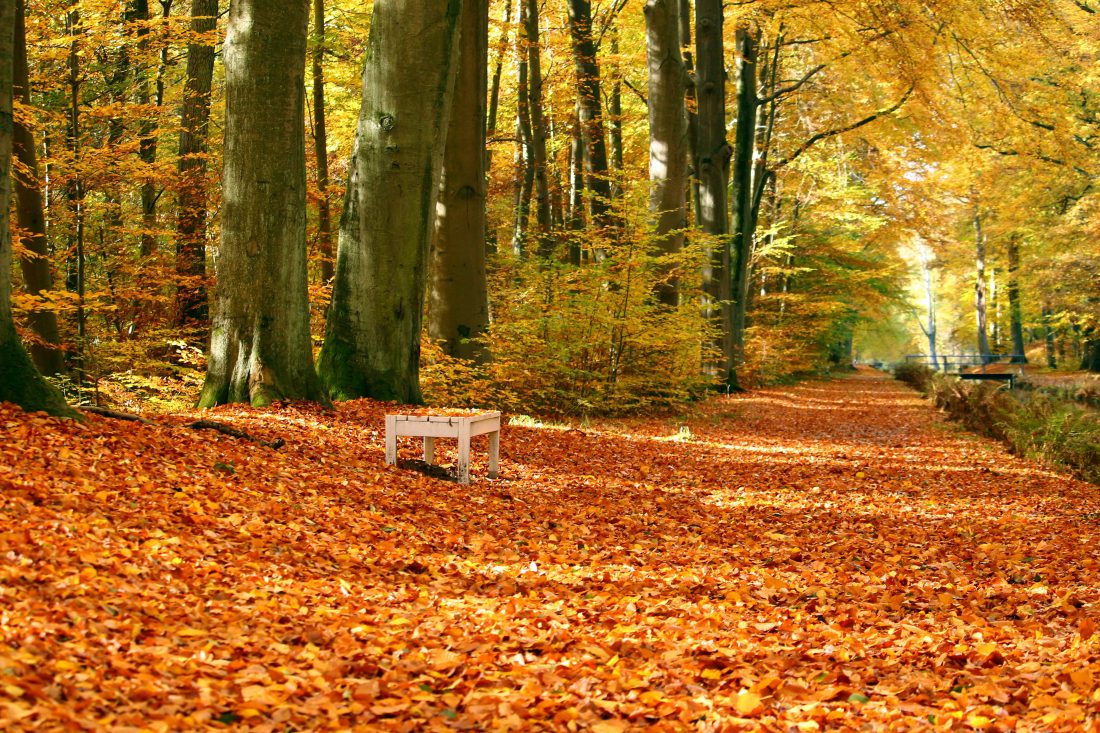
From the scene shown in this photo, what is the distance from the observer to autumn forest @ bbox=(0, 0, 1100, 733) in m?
3.40

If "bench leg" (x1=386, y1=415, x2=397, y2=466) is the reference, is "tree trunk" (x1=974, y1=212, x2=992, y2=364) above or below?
above

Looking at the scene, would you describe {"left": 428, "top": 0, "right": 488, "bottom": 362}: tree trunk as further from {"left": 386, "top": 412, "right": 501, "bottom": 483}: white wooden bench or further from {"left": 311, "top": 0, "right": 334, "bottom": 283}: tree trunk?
{"left": 386, "top": 412, "right": 501, "bottom": 483}: white wooden bench

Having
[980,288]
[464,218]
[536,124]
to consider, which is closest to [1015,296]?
[980,288]

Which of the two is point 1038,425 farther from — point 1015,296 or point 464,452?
point 1015,296

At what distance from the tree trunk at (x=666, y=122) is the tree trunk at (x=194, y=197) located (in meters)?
7.13

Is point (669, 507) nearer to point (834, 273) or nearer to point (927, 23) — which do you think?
point (927, 23)

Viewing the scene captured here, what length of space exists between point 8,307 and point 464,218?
20.5ft

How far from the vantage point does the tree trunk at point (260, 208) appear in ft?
25.9

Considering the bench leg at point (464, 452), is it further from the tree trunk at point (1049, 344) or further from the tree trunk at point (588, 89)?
the tree trunk at point (1049, 344)

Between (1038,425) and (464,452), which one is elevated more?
(464,452)

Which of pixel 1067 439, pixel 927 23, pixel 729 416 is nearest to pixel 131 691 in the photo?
pixel 1067 439

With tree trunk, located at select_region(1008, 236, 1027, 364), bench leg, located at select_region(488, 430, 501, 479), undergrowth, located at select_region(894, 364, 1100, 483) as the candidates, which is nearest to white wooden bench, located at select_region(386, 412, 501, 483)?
bench leg, located at select_region(488, 430, 501, 479)

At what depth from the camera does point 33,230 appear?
10.9 metres

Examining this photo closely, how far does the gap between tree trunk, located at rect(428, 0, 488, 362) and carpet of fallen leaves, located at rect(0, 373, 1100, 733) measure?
3354 mm
